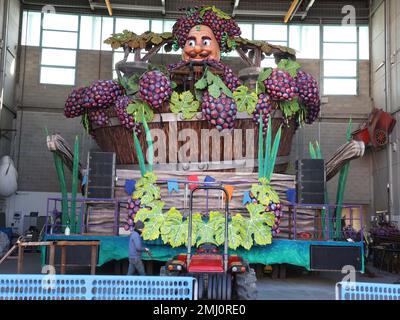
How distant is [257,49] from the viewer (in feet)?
56.5

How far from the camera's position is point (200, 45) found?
1573 cm

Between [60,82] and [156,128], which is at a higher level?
[60,82]

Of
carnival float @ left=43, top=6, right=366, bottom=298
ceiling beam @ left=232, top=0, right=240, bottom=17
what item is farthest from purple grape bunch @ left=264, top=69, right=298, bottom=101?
ceiling beam @ left=232, top=0, right=240, bottom=17

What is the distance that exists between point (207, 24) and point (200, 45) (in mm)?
892

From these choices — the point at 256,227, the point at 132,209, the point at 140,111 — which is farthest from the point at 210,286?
the point at 140,111

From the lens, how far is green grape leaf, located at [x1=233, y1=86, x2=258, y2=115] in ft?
47.7

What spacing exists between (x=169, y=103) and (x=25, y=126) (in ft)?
33.8

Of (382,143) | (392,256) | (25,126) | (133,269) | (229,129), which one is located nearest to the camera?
(133,269)

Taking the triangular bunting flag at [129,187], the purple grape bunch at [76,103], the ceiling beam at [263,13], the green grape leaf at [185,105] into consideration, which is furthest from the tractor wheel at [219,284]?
the ceiling beam at [263,13]

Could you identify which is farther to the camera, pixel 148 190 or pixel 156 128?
pixel 156 128

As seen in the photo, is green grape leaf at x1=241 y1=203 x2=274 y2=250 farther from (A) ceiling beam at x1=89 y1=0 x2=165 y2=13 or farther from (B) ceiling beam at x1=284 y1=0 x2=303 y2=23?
(A) ceiling beam at x1=89 y1=0 x2=165 y2=13

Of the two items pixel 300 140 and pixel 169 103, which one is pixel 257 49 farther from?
pixel 300 140

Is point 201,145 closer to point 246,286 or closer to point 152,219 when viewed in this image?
point 152,219

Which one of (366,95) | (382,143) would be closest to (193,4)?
(366,95)
